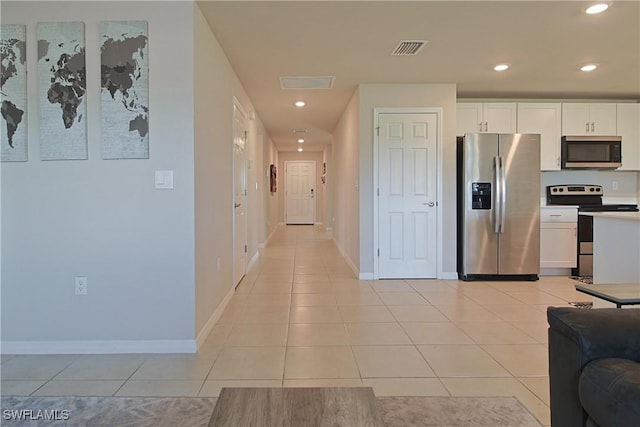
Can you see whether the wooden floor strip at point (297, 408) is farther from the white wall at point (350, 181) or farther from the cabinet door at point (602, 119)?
the cabinet door at point (602, 119)

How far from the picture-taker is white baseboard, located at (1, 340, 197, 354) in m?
2.62

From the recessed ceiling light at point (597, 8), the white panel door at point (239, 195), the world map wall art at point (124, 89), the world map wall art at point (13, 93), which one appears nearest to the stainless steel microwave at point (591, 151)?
the recessed ceiling light at point (597, 8)

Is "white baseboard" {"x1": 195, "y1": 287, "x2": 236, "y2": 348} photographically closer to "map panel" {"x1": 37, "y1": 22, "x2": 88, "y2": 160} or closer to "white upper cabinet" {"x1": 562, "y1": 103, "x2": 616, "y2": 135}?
"map panel" {"x1": 37, "y1": 22, "x2": 88, "y2": 160}

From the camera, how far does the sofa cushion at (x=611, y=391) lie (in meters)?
1.11

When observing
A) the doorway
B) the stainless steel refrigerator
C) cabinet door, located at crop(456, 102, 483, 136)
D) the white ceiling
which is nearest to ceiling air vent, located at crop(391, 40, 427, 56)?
the white ceiling

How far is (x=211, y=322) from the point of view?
10.1 ft

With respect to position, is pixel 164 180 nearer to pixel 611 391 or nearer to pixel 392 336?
pixel 392 336

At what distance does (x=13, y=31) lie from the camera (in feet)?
8.52

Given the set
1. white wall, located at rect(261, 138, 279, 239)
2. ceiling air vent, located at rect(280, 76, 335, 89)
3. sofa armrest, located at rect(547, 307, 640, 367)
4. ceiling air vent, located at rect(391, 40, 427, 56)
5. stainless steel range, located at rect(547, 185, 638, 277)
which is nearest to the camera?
sofa armrest, located at rect(547, 307, 640, 367)

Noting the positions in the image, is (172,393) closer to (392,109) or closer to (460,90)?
(392,109)

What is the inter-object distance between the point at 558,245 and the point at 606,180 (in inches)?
52.8

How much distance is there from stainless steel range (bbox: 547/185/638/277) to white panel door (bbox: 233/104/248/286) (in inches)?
157

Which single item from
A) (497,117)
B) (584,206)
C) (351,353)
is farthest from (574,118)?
(351,353)

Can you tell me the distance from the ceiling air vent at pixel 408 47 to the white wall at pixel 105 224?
70.8 inches
